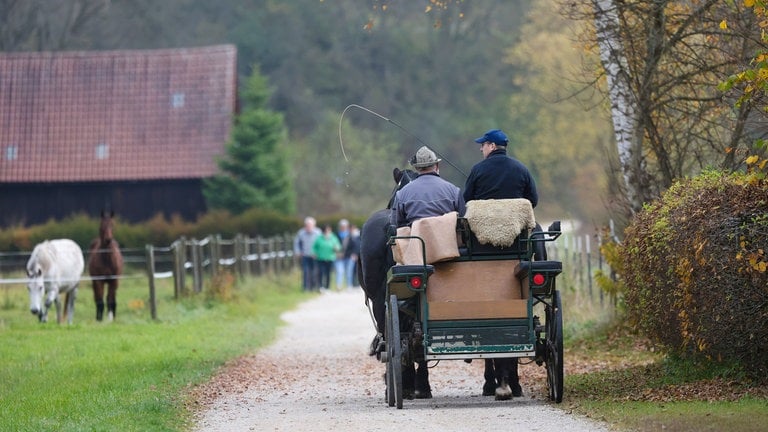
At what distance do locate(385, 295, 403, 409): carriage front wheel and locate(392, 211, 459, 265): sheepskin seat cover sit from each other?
454 mm

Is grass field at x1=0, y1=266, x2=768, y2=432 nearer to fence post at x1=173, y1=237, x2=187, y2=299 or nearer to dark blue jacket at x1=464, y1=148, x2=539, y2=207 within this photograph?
fence post at x1=173, y1=237, x2=187, y2=299

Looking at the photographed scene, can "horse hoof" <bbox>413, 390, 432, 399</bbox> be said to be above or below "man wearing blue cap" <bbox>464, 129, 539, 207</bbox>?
below

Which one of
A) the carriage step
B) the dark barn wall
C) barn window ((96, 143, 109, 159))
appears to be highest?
barn window ((96, 143, 109, 159))

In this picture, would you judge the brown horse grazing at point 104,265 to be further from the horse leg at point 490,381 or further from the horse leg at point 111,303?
the horse leg at point 490,381

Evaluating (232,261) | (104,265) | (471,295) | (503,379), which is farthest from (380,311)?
(232,261)

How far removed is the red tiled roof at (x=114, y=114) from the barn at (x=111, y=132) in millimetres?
39

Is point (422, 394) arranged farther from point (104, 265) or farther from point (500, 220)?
point (104, 265)

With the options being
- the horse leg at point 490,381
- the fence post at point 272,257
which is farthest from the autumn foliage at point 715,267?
the fence post at point 272,257

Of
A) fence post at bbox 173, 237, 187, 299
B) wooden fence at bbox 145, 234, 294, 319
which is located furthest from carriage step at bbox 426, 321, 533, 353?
fence post at bbox 173, 237, 187, 299

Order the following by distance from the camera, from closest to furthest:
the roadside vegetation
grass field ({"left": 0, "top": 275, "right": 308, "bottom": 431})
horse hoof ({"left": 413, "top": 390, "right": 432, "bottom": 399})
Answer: the roadside vegetation
grass field ({"left": 0, "top": 275, "right": 308, "bottom": 431})
horse hoof ({"left": 413, "top": 390, "right": 432, "bottom": 399})

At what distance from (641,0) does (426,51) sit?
62178 mm

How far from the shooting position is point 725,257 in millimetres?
10930

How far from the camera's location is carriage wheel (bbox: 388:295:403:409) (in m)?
11.6

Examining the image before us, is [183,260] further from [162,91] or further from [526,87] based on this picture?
[526,87]
